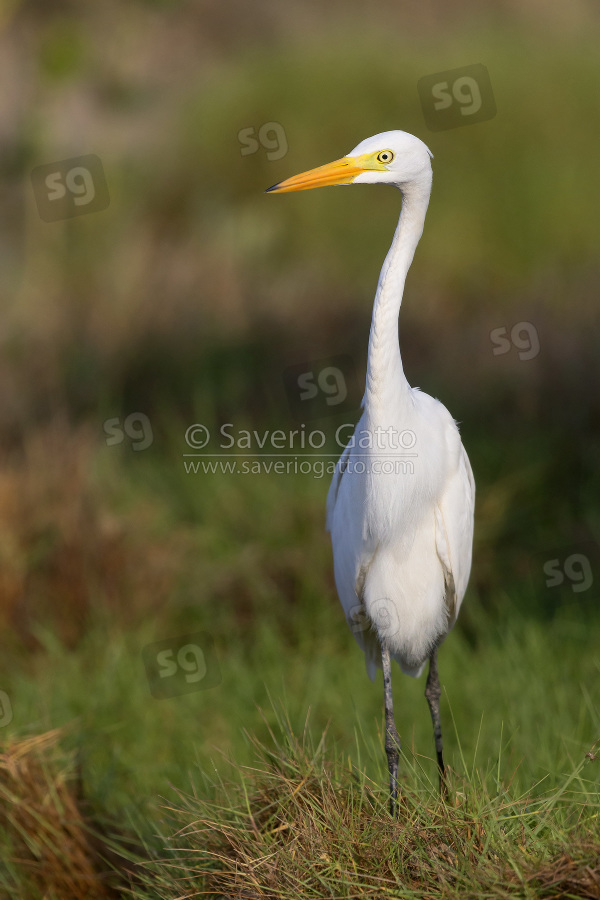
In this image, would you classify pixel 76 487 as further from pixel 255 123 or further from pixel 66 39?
pixel 255 123

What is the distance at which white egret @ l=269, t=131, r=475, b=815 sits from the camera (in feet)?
6.99

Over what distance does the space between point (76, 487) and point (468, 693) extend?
73.0 inches

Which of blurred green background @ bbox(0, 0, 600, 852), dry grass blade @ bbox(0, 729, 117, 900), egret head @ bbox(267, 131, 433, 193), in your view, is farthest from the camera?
blurred green background @ bbox(0, 0, 600, 852)

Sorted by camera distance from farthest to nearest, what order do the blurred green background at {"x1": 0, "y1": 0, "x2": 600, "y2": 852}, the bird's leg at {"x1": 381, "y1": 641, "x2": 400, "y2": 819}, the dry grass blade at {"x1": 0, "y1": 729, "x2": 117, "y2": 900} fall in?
1. the blurred green background at {"x1": 0, "y1": 0, "x2": 600, "y2": 852}
2. the dry grass blade at {"x1": 0, "y1": 729, "x2": 117, "y2": 900}
3. the bird's leg at {"x1": 381, "y1": 641, "x2": 400, "y2": 819}

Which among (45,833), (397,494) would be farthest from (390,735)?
(45,833)

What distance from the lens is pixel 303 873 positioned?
77.3 inches

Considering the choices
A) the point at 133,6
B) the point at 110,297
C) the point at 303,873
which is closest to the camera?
the point at 303,873

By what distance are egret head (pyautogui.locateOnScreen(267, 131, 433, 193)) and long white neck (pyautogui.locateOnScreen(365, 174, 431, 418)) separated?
0.11 ft

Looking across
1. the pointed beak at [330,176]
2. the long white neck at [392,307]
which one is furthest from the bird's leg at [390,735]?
the pointed beak at [330,176]

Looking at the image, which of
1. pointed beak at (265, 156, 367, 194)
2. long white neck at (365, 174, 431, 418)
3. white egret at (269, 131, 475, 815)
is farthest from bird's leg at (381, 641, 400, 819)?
pointed beak at (265, 156, 367, 194)

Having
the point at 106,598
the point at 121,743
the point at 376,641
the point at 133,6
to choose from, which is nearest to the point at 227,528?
the point at 106,598

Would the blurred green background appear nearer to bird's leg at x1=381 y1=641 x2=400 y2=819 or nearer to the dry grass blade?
bird's leg at x1=381 y1=641 x2=400 y2=819

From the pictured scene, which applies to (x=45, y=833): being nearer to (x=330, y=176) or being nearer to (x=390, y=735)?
(x=390, y=735)

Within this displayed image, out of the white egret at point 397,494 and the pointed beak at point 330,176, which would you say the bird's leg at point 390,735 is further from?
the pointed beak at point 330,176
